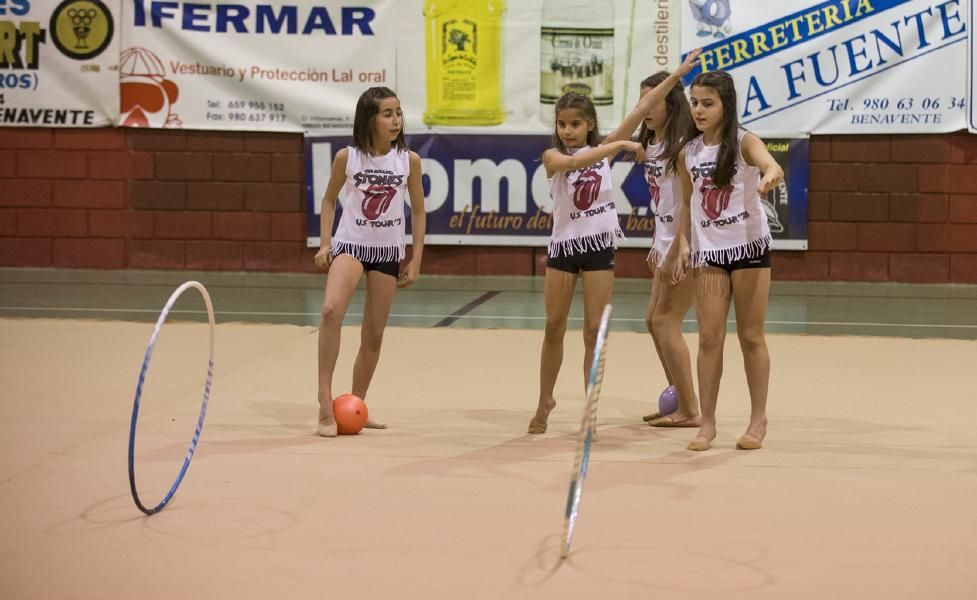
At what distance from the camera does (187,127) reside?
1377 cm

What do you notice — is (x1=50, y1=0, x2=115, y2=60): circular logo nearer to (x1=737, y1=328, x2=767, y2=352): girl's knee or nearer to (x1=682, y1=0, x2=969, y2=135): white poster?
(x1=682, y1=0, x2=969, y2=135): white poster

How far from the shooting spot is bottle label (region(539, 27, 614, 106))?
1331 centimetres

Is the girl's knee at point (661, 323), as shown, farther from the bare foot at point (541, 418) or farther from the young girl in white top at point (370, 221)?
the young girl in white top at point (370, 221)

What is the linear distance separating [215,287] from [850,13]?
704 centimetres

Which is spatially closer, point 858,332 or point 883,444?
point 883,444

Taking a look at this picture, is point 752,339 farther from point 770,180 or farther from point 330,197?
point 330,197

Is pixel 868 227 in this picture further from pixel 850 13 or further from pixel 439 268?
pixel 439 268

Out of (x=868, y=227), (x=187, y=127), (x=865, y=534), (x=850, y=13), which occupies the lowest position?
(x=865, y=534)

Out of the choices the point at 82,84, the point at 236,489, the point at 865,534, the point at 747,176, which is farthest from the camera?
the point at 82,84

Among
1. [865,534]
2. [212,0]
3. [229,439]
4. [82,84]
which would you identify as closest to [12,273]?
[82,84]

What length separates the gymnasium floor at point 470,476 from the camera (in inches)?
156

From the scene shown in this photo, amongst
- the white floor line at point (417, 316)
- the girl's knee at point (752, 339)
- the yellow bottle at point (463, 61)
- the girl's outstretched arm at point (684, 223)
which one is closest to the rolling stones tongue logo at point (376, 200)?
the girl's outstretched arm at point (684, 223)

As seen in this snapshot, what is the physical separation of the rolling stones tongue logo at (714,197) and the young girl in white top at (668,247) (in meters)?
0.33

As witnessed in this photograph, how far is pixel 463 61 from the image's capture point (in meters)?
13.5
